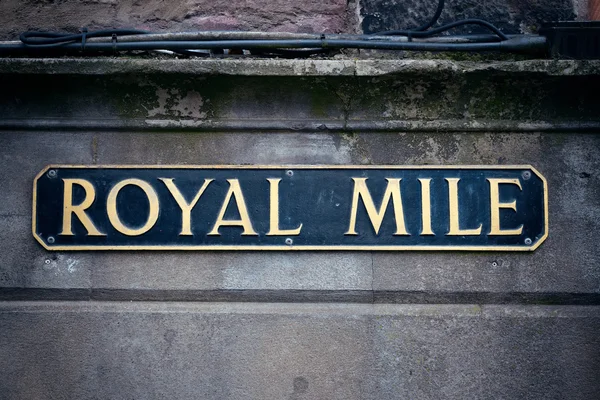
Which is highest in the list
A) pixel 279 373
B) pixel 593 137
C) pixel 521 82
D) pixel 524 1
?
pixel 524 1

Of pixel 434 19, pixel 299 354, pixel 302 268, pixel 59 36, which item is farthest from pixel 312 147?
pixel 59 36

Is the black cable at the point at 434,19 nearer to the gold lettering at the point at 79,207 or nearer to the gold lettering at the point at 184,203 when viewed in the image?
the gold lettering at the point at 184,203

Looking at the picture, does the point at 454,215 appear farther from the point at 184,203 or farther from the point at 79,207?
the point at 79,207

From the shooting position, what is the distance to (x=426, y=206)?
3.21 m

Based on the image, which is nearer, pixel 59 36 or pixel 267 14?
pixel 59 36

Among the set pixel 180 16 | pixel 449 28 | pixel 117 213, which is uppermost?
pixel 180 16

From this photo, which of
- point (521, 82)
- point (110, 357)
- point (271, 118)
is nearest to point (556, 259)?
point (521, 82)

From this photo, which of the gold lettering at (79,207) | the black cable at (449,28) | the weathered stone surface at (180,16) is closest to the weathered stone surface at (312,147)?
the gold lettering at (79,207)

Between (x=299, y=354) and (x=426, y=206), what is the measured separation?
0.90 m

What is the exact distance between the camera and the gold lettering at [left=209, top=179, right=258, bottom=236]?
320 centimetres

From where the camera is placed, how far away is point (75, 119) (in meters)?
3.29

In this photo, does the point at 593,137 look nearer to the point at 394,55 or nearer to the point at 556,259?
the point at 556,259

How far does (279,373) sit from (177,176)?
3.37ft

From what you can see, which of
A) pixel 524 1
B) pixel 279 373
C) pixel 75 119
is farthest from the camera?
pixel 524 1
